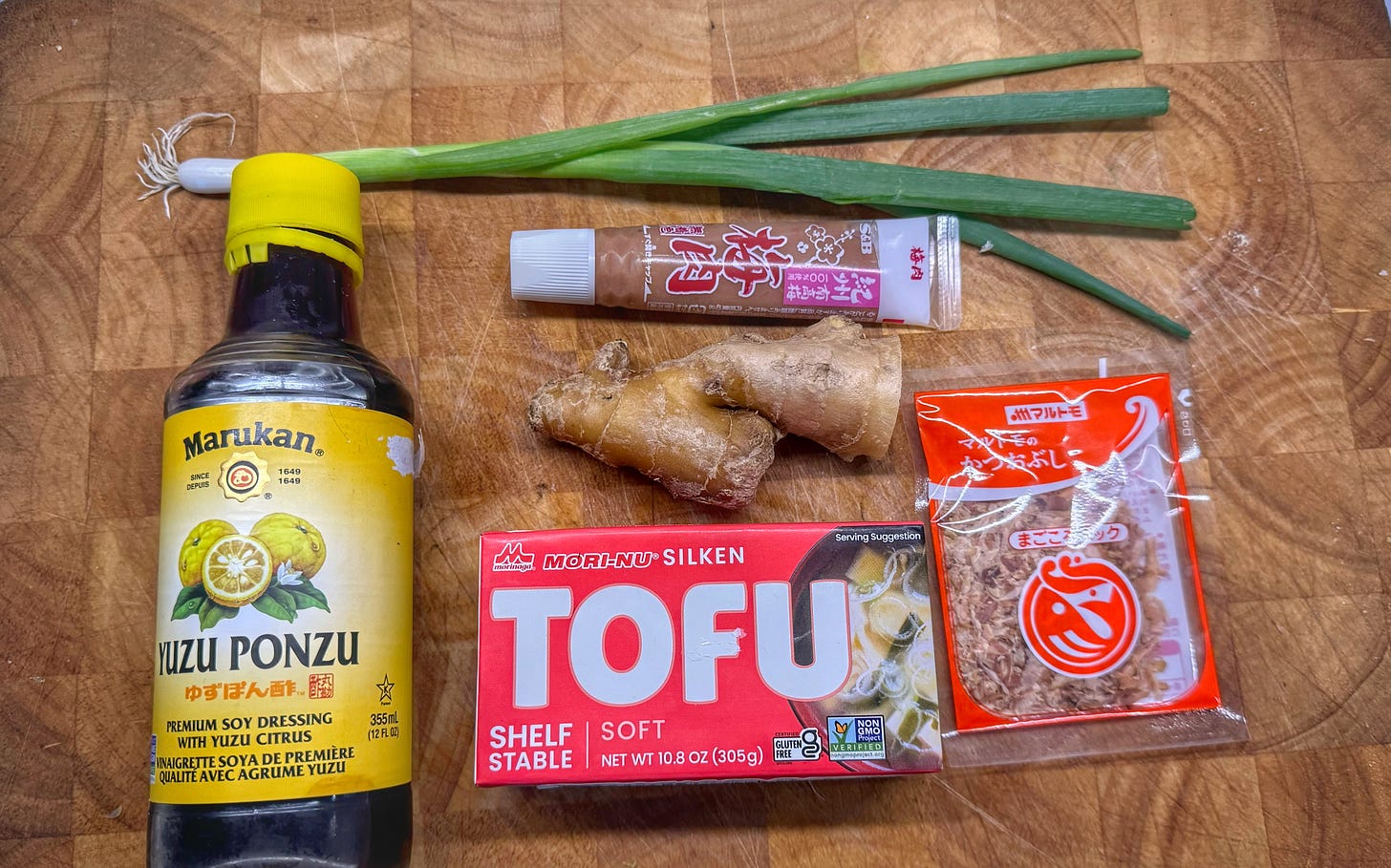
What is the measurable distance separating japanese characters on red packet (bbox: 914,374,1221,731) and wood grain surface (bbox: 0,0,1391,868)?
7 centimetres

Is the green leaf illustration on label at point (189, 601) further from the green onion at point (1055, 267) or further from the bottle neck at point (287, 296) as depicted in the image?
the green onion at point (1055, 267)

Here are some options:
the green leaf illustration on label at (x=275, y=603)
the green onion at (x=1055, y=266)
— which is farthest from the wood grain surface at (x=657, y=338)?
the green leaf illustration on label at (x=275, y=603)

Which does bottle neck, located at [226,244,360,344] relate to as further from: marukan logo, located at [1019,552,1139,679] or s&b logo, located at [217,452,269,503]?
marukan logo, located at [1019,552,1139,679]

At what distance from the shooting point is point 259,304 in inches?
39.8

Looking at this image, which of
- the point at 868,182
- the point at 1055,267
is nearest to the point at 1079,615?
the point at 1055,267

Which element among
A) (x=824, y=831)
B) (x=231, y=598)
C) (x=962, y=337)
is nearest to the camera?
(x=231, y=598)

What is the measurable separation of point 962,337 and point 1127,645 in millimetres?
475

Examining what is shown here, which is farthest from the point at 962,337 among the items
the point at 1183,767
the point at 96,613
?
the point at 96,613

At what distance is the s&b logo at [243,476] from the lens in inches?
36.8

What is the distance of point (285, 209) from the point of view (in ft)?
3.29

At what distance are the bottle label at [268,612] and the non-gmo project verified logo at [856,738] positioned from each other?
50cm

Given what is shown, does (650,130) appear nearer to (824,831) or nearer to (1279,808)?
(824,831)

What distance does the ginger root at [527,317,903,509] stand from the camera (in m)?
1.12

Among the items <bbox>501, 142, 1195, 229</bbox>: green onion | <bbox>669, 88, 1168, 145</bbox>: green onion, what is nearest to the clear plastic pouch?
<bbox>501, 142, 1195, 229</bbox>: green onion
